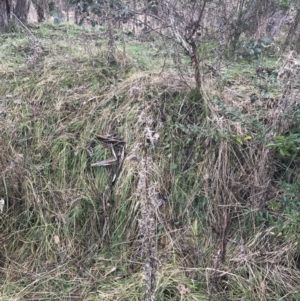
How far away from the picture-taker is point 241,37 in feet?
12.6

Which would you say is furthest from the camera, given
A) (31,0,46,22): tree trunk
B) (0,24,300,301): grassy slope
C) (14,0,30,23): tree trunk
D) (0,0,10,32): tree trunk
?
(31,0,46,22): tree trunk

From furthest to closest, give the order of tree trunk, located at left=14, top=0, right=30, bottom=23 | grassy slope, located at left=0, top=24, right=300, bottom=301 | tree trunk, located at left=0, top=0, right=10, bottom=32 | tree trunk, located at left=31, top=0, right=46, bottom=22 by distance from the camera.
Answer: tree trunk, located at left=31, top=0, right=46, bottom=22 < tree trunk, located at left=14, top=0, right=30, bottom=23 < tree trunk, located at left=0, top=0, right=10, bottom=32 < grassy slope, located at left=0, top=24, right=300, bottom=301

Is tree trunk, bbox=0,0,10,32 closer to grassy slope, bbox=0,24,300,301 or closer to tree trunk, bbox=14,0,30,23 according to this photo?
tree trunk, bbox=14,0,30,23

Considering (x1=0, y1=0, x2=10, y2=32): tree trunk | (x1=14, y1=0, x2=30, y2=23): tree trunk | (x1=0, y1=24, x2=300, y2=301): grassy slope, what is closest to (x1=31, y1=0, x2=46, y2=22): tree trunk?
(x1=14, y1=0, x2=30, y2=23): tree trunk

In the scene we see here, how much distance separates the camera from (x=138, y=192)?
1974 millimetres

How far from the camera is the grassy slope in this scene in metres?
2.21

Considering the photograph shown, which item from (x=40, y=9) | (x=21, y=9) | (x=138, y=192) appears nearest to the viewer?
(x=138, y=192)

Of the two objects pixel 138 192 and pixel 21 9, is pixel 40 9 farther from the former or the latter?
pixel 138 192

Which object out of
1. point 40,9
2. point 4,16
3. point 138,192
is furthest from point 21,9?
point 138,192

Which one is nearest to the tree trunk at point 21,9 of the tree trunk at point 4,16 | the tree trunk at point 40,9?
the tree trunk at point 4,16

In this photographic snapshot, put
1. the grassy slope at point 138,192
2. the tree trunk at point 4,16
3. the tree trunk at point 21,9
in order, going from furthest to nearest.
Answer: the tree trunk at point 21,9 < the tree trunk at point 4,16 < the grassy slope at point 138,192

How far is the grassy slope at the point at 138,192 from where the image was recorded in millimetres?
2213

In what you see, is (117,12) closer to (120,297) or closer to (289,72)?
(289,72)

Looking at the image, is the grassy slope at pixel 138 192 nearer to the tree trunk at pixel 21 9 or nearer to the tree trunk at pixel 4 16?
the tree trunk at pixel 4 16
